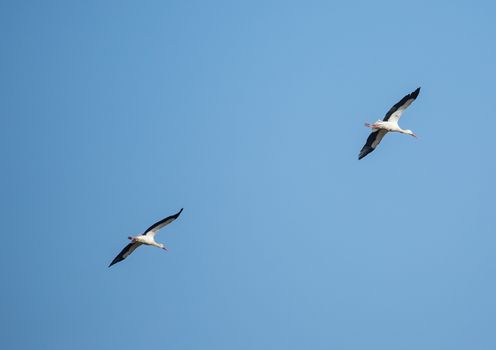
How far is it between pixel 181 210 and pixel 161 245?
21.1ft

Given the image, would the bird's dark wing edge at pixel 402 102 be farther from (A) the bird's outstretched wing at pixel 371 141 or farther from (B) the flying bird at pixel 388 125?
(A) the bird's outstretched wing at pixel 371 141

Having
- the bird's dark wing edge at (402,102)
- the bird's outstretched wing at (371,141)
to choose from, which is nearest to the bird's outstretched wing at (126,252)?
the bird's outstretched wing at (371,141)

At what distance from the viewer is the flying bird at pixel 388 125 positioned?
1935 inches

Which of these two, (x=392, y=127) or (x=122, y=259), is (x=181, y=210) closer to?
(x=122, y=259)

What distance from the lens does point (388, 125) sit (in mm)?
50469

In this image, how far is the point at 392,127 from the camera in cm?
5069

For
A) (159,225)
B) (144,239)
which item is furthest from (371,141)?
(144,239)

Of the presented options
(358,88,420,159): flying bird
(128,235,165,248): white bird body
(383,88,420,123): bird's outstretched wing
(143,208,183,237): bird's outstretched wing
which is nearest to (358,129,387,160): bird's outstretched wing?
(358,88,420,159): flying bird

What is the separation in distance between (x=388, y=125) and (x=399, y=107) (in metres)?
1.18

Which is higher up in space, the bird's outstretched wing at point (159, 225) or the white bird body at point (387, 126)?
the white bird body at point (387, 126)

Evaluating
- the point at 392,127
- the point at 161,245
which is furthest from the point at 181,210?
the point at 392,127

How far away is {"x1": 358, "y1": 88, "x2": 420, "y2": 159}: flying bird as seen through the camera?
49144mm

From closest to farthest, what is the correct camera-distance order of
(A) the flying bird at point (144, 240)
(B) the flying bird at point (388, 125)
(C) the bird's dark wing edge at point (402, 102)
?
(C) the bird's dark wing edge at point (402, 102) → (B) the flying bird at point (388, 125) → (A) the flying bird at point (144, 240)

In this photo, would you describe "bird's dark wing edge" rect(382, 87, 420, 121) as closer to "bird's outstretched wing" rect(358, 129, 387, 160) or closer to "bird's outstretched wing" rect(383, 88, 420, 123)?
"bird's outstretched wing" rect(383, 88, 420, 123)
